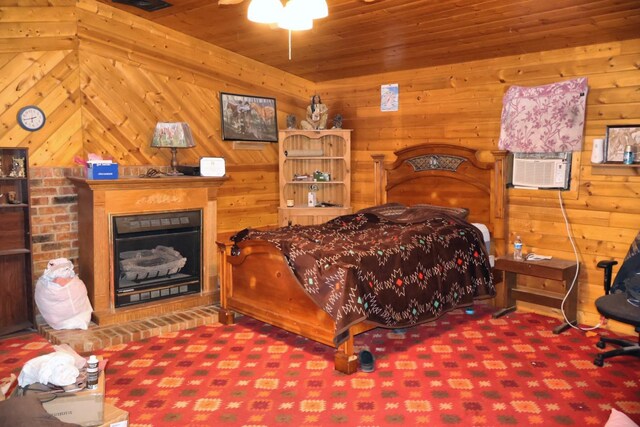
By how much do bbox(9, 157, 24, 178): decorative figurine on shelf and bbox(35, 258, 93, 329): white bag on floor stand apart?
0.73 metres

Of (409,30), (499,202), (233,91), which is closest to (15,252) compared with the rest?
(233,91)

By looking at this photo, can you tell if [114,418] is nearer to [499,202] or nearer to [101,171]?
[101,171]

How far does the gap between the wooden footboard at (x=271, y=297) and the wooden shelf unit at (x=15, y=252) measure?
1.54 meters

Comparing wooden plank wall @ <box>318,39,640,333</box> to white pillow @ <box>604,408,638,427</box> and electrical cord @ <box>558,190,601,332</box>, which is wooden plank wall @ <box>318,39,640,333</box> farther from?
white pillow @ <box>604,408,638,427</box>

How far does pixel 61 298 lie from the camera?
13.9 feet

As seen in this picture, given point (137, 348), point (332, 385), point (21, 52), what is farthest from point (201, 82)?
point (332, 385)

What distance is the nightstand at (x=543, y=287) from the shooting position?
4.42m

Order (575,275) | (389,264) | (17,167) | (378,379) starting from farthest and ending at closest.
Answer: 1. (575,275)
2. (17,167)
3. (389,264)
4. (378,379)

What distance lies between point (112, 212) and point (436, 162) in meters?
3.09

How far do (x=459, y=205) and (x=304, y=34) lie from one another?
7.20 ft

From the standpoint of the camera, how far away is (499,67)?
5016mm

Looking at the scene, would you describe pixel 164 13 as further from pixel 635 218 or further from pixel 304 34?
pixel 635 218

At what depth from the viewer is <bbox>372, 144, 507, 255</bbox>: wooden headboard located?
5.03m

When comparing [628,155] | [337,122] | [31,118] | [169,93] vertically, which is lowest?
[628,155]
